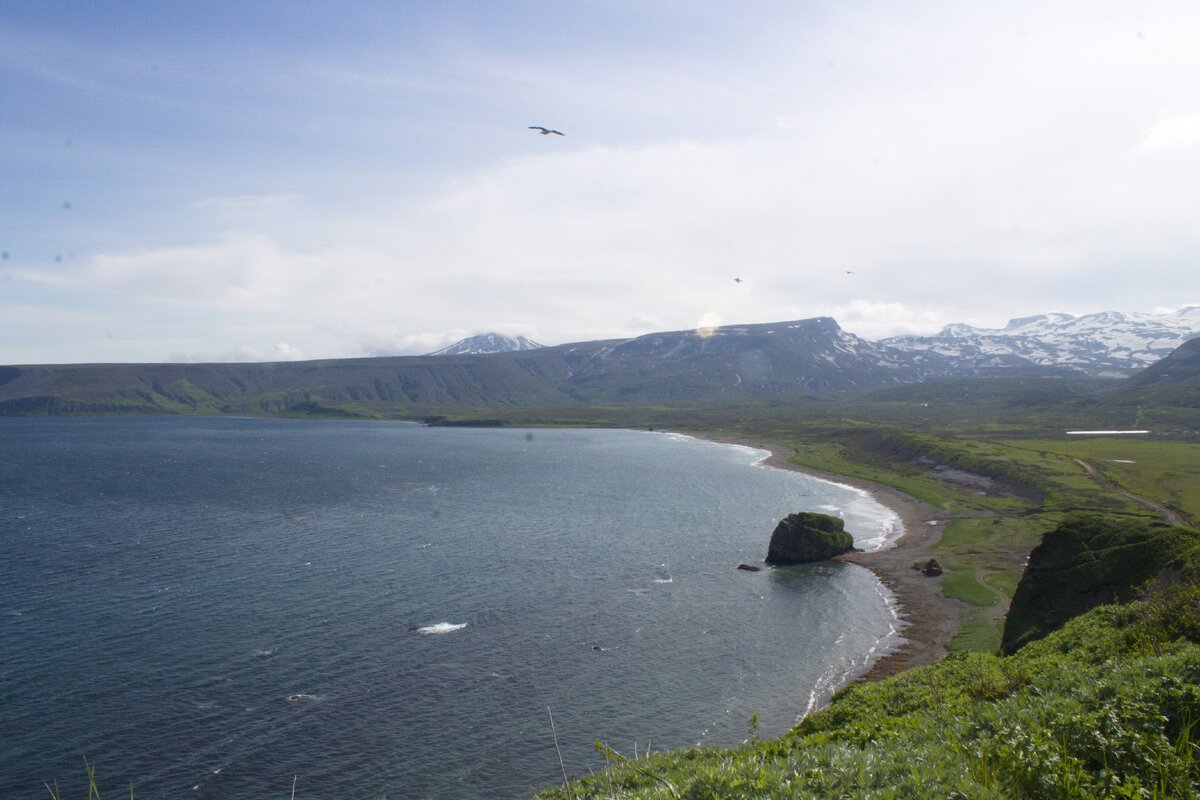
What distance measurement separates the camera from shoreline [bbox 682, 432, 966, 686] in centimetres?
5565

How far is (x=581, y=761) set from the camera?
40.9 m

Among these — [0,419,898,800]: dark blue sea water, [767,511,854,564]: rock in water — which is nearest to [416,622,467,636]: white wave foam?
[0,419,898,800]: dark blue sea water

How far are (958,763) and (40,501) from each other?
14482cm

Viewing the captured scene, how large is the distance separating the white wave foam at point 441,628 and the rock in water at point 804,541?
40.8m

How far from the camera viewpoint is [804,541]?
85.9m

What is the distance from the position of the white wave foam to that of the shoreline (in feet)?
105

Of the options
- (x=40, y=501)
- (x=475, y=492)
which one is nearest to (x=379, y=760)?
(x=475, y=492)

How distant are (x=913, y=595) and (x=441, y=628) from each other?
47.7 metres

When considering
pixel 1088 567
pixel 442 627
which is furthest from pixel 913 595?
pixel 442 627

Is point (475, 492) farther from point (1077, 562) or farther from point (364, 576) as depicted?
point (1077, 562)

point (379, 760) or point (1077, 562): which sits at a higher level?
point (1077, 562)

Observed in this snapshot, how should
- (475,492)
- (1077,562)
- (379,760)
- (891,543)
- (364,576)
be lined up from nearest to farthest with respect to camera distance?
(379,760) < (1077,562) < (364,576) < (891,543) < (475,492)

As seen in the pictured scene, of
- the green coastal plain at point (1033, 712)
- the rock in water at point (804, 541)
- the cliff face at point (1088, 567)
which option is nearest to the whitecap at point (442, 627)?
the green coastal plain at point (1033, 712)

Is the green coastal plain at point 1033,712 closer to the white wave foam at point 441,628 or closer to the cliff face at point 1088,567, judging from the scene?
the cliff face at point 1088,567
